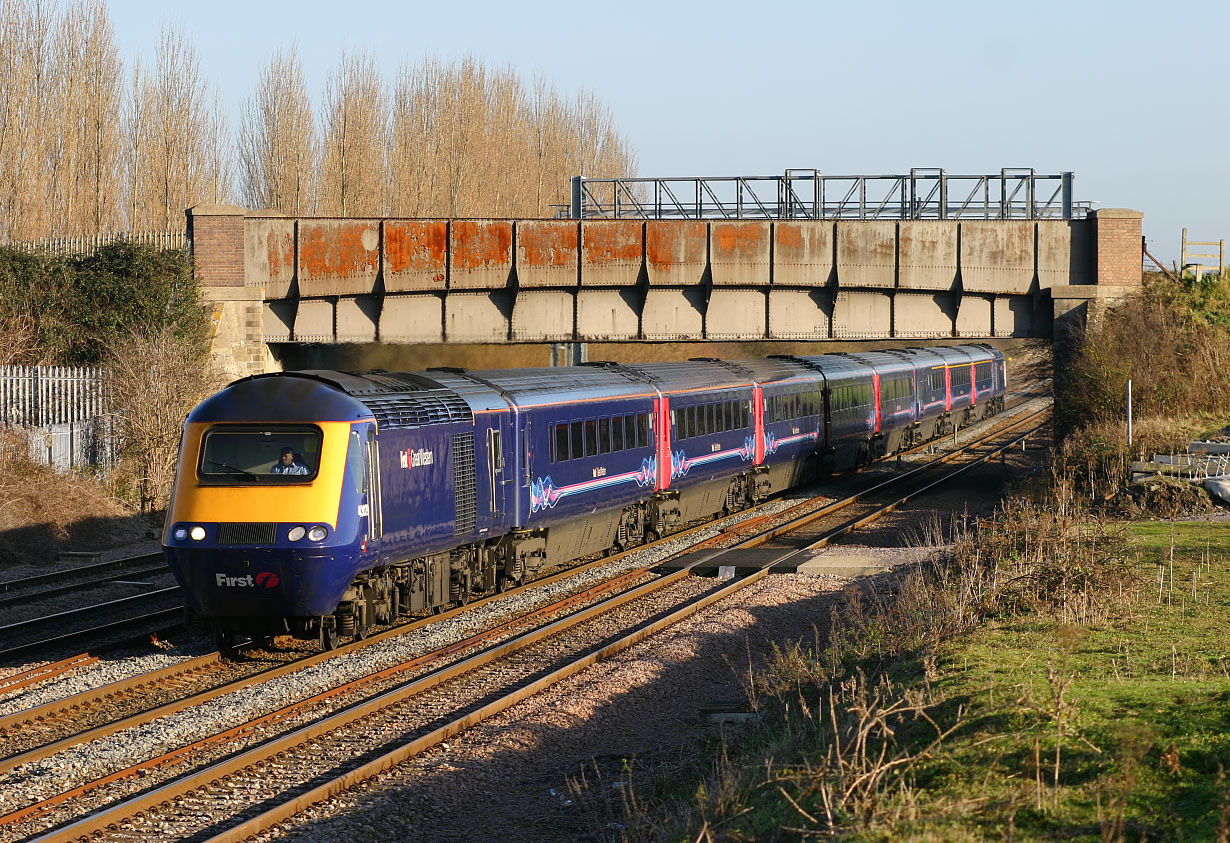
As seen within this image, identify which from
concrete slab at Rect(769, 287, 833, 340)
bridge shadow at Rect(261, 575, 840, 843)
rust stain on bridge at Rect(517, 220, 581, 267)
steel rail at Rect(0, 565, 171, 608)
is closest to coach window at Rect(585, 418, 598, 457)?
bridge shadow at Rect(261, 575, 840, 843)

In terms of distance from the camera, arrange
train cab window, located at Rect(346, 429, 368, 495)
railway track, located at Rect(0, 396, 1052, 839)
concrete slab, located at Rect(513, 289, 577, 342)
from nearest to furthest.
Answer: railway track, located at Rect(0, 396, 1052, 839) → train cab window, located at Rect(346, 429, 368, 495) → concrete slab, located at Rect(513, 289, 577, 342)

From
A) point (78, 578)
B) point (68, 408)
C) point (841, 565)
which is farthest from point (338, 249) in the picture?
point (841, 565)

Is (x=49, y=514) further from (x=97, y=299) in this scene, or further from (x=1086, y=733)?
(x=1086, y=733)

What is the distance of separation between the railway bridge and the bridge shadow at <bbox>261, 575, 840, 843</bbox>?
18.5 meters

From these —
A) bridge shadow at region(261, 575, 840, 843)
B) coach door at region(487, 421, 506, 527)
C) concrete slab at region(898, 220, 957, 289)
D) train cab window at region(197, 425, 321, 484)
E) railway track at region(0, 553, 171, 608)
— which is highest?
concrete slab at region(898, 220, 957, 289)

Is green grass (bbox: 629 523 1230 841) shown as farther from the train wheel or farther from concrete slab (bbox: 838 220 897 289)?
concrete slab (bbox: 838 220 897 289)

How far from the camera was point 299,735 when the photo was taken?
11.1m

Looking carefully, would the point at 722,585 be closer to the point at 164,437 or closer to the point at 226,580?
the point at 226,580

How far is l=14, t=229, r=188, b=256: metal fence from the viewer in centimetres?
3350

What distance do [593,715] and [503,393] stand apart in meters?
7.23

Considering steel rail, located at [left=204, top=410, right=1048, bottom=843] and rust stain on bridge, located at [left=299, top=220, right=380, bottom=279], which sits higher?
rust stain on bridge, located at [left=299, top=220, right=380, bottom=279]

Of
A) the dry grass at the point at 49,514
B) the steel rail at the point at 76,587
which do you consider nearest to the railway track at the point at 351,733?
the steel rail at the point at 76,587

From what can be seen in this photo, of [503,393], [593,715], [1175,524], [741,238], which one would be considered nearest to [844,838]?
[593,715]

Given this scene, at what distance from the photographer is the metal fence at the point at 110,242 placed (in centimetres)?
3350
